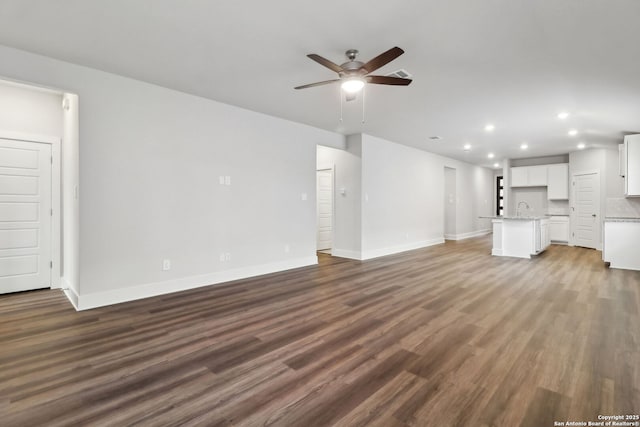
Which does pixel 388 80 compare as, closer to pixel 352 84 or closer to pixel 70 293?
pixel 352 84

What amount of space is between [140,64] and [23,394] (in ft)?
10.4

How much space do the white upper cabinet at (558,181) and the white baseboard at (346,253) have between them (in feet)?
22.1

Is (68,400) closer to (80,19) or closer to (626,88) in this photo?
(80,19)

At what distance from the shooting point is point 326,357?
2375 millimetres

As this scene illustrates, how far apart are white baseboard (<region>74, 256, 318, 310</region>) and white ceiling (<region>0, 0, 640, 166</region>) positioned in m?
2.62

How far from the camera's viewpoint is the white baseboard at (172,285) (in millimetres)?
3498

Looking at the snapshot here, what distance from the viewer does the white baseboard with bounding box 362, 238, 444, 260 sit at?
6679mm

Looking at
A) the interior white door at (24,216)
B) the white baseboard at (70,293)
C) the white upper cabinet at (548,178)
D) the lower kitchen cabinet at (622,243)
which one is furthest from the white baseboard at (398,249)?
the interior white door at (24,216)

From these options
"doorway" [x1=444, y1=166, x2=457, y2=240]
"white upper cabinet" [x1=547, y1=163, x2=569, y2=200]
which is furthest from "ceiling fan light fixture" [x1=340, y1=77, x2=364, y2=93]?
"white upper cabinet" [x1=547, y1=163, x2=569, y2=200]

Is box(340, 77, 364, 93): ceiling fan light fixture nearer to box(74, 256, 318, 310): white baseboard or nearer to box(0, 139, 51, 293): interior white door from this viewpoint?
box(74, 256, 318, 310): white baseboard

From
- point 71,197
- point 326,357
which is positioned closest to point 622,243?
point 326,357

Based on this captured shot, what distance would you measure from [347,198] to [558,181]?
6.77 m

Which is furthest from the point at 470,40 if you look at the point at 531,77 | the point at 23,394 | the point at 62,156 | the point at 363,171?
the point at 62,156

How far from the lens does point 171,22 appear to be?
2561 millimetres
